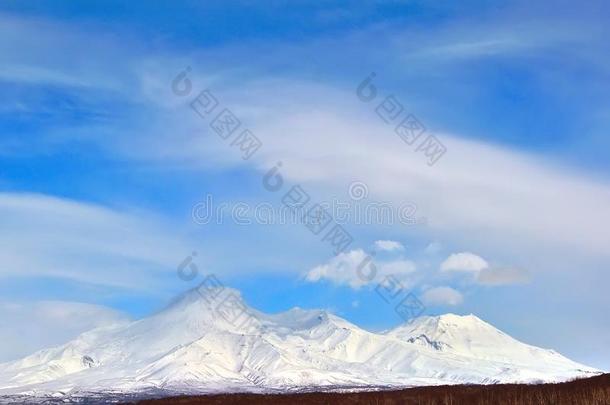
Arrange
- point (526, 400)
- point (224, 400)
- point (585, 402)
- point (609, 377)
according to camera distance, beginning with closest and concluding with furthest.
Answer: point (585, 402) < point (526, 400) < point (609, 377) < point (224, 400)

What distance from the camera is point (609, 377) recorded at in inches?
1519

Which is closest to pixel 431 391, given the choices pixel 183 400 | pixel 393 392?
pixel 393 392

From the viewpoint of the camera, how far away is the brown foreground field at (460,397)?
1309 inches

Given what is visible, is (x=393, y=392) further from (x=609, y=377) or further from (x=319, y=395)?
(x=609, y=377)

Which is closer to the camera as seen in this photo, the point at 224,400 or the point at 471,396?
the point at 471,396

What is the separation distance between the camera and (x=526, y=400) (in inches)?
1362

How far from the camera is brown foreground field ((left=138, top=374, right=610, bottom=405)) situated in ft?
109

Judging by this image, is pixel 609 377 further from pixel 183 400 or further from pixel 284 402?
pixel 183 400

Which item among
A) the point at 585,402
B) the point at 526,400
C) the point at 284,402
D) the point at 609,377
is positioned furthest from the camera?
the point at 284,402

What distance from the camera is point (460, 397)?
132ft

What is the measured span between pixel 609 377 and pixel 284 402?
1656 cm

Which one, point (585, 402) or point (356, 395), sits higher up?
point (356, 395)

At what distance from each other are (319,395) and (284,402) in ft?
11.0

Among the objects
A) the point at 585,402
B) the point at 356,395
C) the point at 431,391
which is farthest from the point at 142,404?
the point at 585,402
